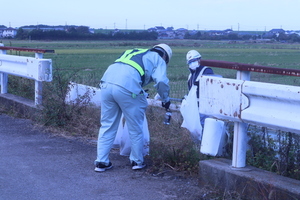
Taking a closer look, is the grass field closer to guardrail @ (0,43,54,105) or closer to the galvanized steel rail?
guardrail @ (0,43,54,105)

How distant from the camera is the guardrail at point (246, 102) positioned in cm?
362

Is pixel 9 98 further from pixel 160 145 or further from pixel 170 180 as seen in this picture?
pixel 170 180

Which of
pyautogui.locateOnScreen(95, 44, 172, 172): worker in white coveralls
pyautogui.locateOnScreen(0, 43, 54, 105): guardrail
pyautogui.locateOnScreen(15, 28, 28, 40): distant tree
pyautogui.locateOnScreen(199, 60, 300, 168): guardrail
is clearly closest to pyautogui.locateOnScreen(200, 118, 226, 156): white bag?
pyautogui.locateOnScreen(199, 60, 300, 168): guardrail

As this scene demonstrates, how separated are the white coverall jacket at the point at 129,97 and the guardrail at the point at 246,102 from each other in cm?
81

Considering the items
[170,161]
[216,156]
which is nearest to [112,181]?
[170,161]

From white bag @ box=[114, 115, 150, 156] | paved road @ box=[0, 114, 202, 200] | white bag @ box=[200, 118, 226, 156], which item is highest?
white bag @ box=[200, 118, 226, 156]

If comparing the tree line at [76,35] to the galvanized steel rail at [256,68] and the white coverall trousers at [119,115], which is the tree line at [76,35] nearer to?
the white coverall trousers at [119,115]

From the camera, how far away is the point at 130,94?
4.99 m

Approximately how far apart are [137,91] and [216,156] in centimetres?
111

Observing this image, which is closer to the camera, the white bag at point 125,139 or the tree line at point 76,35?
the white bag at point 125,139

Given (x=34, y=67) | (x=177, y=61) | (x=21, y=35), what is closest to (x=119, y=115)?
(x=34, y=67)

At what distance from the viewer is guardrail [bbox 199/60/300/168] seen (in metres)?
3.62

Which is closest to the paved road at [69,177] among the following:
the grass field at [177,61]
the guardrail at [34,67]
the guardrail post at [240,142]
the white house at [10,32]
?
the guardrail post at [240,142]

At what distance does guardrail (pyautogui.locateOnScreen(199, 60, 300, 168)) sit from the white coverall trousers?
966mm
